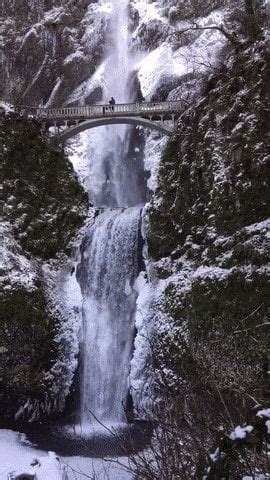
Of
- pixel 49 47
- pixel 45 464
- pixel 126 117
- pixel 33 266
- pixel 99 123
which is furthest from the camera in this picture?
pixel 49 47

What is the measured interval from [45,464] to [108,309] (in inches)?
331

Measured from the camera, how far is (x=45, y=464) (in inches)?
527

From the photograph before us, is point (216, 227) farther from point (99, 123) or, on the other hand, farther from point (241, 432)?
point (241, 432)

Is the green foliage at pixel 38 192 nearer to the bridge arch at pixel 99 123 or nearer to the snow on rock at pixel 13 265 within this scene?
the snow on rock at pixel 13 265

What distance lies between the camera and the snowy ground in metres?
12.9

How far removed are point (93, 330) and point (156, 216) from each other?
19.2 feet

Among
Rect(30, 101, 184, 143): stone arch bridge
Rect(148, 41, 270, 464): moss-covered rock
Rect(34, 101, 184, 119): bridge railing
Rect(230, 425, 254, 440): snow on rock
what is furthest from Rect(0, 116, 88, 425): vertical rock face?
Rect(230, 425, 254, 440): snow on rock

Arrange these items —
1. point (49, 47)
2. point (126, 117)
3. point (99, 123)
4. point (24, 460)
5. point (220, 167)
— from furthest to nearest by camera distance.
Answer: point (49, 47), point (99, 123), point (126, 117), point (220, 167), point (24, 460)

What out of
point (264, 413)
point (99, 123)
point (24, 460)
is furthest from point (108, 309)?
point (264, 413)

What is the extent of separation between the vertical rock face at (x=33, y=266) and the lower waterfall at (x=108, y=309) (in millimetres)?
921

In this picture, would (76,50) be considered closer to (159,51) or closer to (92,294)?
(159,51)

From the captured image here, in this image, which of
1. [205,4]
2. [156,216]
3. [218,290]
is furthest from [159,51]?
[218,290]

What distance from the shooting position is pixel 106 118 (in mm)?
28516

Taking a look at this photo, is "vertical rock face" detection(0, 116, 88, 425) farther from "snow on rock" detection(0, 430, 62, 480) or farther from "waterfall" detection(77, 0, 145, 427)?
"snow on rock" detection(0, 430, 62, 480)
